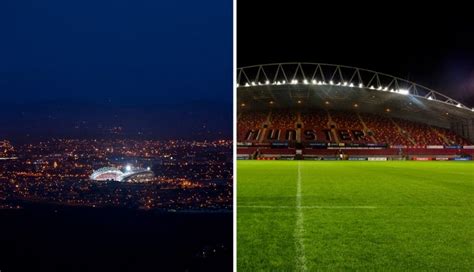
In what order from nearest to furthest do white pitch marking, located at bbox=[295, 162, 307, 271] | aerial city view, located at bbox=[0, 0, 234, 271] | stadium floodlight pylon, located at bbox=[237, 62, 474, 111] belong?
1. white pitch marking, located at bbox=[295, 162, 307, 271]
2. aerial city view, located at bbox=[0, 0, 234, 271]
3. stadium floodlight pylon, located at bbox=[237, 62, 474, 111]

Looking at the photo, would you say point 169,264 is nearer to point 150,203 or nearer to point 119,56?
point 150,203

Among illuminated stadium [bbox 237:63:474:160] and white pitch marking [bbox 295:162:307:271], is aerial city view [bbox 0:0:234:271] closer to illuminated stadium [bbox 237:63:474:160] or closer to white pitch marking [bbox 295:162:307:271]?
white pitch marking [bbox 295:162:307:271]

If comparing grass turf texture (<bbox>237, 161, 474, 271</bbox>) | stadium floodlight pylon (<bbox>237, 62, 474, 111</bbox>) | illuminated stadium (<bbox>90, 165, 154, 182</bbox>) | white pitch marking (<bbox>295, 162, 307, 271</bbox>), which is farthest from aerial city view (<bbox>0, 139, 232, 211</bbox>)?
stadium floodlight pylon (<bbox>237, 62, 474, 111</bbox>)

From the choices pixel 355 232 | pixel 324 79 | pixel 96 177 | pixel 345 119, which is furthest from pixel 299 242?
pixel 345 119

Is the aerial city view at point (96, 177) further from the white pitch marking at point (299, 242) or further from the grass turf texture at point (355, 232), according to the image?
the white pitch marking at point (299, 242)

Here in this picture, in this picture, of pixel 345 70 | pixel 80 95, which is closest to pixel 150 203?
pixel 80 95

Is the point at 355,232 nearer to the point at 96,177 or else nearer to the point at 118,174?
the point at 96,177
